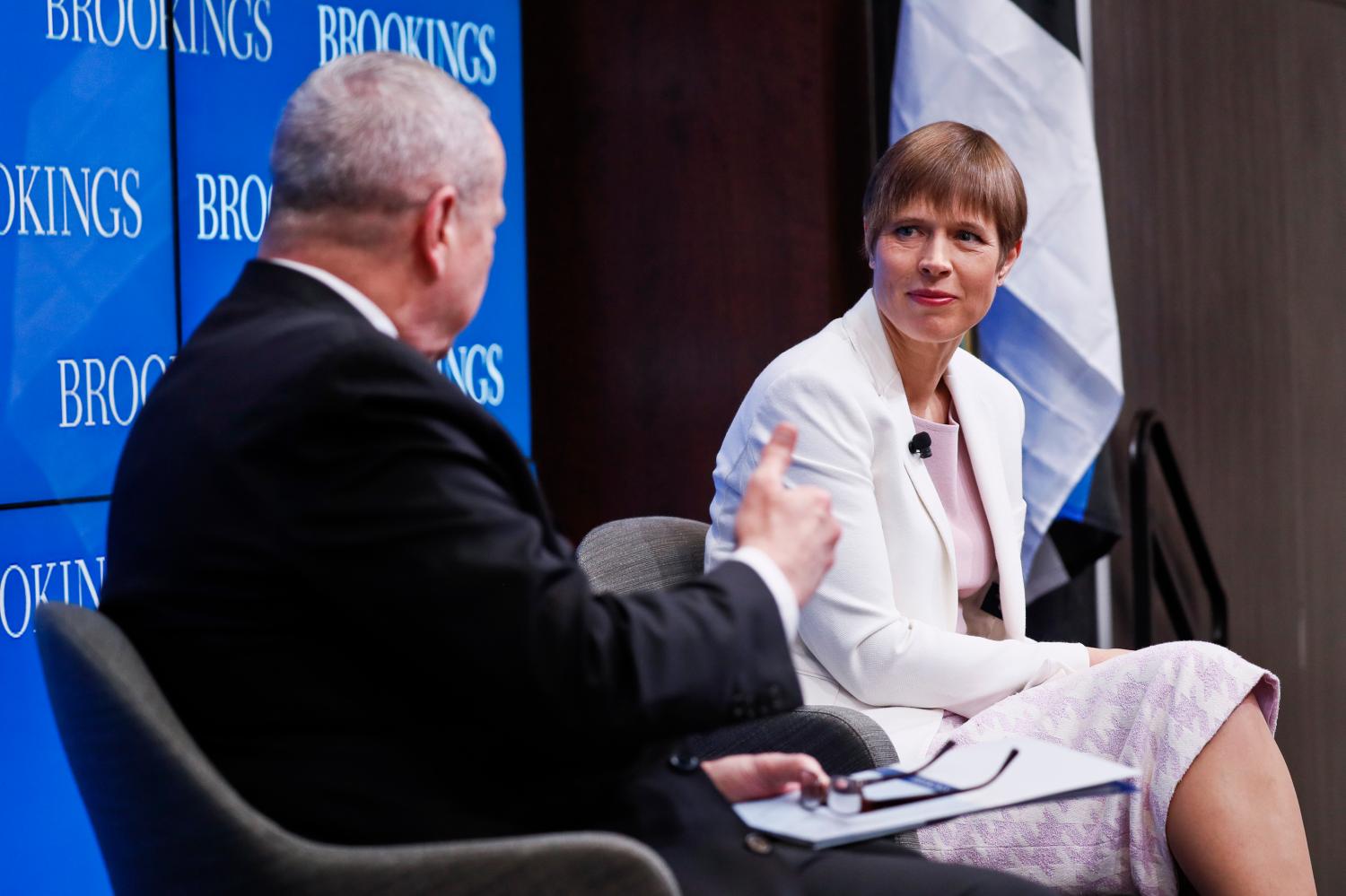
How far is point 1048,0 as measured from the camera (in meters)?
3.58

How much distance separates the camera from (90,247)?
306cm

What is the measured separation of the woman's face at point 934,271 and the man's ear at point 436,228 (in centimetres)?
115

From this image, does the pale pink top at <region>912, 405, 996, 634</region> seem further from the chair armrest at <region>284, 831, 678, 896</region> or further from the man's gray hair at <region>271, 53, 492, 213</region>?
the chair armrest at <region>284, 831, 678, 896</region>

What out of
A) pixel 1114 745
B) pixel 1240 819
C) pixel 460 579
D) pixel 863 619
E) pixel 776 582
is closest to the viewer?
pixel 460 579

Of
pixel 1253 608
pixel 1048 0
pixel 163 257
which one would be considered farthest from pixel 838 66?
pixel 1253 608

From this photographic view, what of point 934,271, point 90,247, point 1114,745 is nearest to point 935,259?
point 934,271

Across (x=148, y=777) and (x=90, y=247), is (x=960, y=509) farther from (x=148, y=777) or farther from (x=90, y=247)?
(x=90, y=247)

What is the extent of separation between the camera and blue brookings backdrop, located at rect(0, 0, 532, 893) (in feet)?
9.61

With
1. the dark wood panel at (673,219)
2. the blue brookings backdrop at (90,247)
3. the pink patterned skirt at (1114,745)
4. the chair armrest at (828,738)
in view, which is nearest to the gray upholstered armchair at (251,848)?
the chair armrest at (828,738)

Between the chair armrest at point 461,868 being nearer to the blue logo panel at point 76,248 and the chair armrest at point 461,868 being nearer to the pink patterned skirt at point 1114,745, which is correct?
the pink patterned skirt at point 1114,745

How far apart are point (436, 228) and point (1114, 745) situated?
1.24 metres

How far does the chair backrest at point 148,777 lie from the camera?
1242mm

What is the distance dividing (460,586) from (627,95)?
2803mm

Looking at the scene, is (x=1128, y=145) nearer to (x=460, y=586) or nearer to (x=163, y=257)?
(x=163, y=257)
